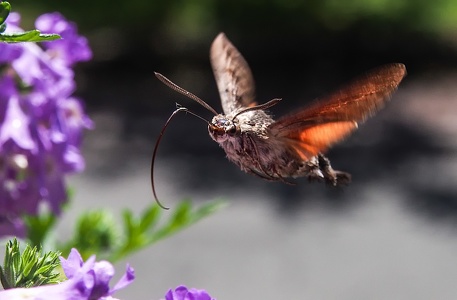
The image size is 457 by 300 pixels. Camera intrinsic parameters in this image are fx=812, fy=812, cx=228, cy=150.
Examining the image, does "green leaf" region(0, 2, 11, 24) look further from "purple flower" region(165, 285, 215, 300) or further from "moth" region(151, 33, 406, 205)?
"purple flower" region(165, 285, 215, 300)

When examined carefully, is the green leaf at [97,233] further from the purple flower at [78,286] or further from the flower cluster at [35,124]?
the purple flower at [78,286]

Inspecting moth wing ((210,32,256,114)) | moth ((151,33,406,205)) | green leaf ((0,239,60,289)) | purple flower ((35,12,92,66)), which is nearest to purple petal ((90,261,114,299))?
green leaf ((0,239,60,289))

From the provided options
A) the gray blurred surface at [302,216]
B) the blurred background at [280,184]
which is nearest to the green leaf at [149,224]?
the blurred background at [280,184]

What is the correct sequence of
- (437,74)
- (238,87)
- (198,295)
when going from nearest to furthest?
(198,295), (238,87), (437,74)

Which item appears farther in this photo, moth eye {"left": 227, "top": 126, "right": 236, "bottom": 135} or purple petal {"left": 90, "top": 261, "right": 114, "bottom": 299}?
moth eye {"left": 227, "top": 126, "right": 236, "bottom": 135}

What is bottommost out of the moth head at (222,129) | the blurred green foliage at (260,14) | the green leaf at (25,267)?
the green leaf at (25,267)

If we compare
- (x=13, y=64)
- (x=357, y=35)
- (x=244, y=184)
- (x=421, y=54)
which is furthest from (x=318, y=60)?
(x=13, y=64)

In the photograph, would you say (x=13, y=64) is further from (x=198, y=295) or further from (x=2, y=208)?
(x=198, y=295)
